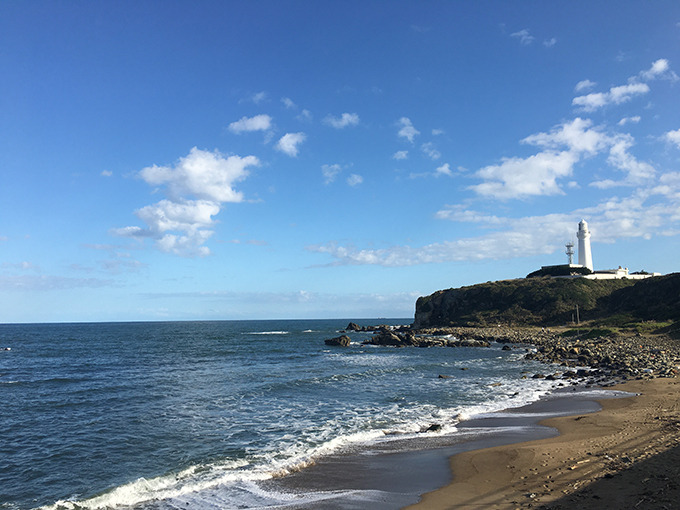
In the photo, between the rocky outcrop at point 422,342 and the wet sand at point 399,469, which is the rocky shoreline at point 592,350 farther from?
the wet sand at point 399,469

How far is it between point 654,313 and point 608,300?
17.6 m

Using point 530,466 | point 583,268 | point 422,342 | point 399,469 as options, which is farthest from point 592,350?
point 583,268

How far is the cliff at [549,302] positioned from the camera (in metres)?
74.1

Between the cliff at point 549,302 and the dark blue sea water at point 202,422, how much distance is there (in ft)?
159

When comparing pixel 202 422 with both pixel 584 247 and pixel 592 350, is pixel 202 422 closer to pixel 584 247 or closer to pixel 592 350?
pixel 592 350

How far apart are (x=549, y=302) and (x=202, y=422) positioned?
88.3 metres

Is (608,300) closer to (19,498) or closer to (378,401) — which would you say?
(378,401)

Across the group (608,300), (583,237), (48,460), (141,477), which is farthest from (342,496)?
(583,237)

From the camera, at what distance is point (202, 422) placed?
68.5ft

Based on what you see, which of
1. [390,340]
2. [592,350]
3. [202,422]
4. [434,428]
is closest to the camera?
[434,428]

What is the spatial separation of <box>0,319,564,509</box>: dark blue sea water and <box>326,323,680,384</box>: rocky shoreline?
4.54m

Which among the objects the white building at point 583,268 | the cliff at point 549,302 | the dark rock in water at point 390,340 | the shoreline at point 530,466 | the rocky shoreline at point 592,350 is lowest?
the dark rock in water at point 390,340

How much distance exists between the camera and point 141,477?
13.9 metres

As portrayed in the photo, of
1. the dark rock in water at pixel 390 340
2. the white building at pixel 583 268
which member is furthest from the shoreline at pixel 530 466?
the white building at pixel 583 268
